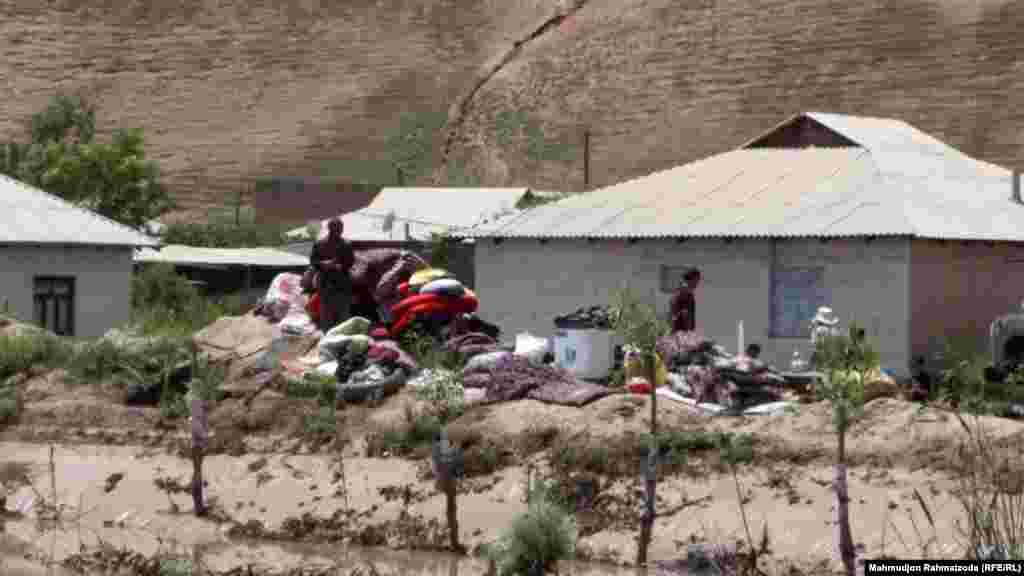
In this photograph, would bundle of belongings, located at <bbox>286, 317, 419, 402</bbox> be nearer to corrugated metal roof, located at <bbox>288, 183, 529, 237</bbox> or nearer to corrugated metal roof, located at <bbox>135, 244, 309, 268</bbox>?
corrugated metal roof, located at <bbox>135, 244, 309, 268</bbox>

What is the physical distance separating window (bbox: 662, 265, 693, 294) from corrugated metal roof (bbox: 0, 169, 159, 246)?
427 inches

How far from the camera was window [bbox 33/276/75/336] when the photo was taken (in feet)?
119

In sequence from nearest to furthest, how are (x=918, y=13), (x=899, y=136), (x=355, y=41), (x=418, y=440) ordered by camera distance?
(x=418, y=440) → (x=899, y=136) → (x=918, y=13) → (x=355, y=41)

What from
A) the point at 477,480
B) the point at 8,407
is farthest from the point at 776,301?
the point at 8,407

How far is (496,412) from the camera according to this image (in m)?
24.6

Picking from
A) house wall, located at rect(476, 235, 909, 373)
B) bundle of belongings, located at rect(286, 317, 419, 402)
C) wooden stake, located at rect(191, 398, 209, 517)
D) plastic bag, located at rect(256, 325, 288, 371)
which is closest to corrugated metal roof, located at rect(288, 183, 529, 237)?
house wall, located at rect(476, 235, 909, 373)

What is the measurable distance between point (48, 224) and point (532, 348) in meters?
11.7

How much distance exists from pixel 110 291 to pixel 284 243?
68.9 feet

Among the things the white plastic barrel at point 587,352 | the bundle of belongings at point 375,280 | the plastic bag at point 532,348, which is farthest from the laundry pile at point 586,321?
the bundle of belongings at point 375,280

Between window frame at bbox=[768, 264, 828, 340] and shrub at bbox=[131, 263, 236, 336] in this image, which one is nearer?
window frame at bbox=[768, 264, 828, 340]

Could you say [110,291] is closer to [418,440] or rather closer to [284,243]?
[418,440]

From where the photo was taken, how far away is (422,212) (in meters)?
56.9

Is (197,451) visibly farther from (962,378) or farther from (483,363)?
(962,378)

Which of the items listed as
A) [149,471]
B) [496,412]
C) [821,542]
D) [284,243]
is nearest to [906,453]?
[821,542]
